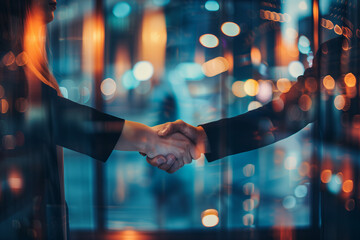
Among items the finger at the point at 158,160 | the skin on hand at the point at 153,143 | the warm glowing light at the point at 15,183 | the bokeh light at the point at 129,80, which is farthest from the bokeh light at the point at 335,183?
the warm glowing light at the point at 15,183

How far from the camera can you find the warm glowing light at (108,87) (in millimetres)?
1054

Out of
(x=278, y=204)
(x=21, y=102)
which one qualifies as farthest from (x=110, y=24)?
(x=278, y=204)

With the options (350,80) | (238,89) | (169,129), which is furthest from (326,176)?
(169,129)

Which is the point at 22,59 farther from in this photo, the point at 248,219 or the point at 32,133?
the point at 248,219

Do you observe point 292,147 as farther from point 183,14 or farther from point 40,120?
point 40,120

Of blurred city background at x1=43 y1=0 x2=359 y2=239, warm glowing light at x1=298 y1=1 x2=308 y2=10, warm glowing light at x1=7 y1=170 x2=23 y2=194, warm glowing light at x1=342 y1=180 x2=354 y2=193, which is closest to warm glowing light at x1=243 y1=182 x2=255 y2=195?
blurred city background at x1=43 y1=0 x2=359 y2=239

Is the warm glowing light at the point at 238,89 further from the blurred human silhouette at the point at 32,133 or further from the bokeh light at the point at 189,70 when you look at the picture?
the blurred human silhouette at the point at 32,133

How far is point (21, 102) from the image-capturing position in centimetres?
75

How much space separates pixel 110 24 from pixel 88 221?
0.76 meters

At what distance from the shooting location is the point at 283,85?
102cm

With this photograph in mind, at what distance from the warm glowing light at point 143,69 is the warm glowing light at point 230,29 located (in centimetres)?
32

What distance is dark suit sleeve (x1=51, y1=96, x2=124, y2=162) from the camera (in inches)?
30.5

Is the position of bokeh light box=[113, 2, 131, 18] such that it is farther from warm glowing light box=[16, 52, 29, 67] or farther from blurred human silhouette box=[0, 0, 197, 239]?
warm glowing light box=[16, 52, 29, 67]

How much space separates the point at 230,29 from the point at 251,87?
0.23 metres
